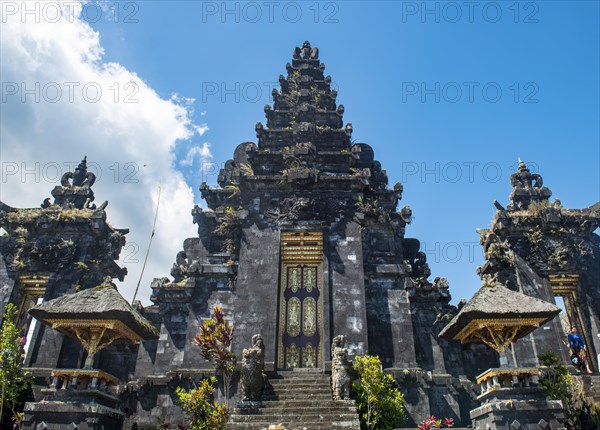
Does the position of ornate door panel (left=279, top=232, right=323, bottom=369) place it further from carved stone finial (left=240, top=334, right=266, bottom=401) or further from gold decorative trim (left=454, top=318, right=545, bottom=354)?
gold decorative trim (left=454, top=318, right=545, bottom=354)

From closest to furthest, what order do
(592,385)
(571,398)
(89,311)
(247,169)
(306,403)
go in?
(89,311)
(306,403)
(571,398)
(592,385)
(247,169)

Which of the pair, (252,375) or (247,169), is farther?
(247,169)

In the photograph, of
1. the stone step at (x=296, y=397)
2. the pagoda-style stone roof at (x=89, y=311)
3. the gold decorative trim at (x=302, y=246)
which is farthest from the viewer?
the gold decorative trim at (x=302, y=246)

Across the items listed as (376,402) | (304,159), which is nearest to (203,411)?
(376,402)

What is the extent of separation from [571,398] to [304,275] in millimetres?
8963

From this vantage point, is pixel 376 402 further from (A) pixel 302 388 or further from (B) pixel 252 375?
(B) pixel 252 375

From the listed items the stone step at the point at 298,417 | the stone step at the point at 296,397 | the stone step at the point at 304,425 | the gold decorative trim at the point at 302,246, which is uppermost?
the gold decorative trim at the point at 302,246

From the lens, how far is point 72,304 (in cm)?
1116

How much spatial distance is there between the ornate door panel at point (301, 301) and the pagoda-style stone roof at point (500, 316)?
485 centimetres

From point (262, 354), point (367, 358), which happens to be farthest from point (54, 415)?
point (367, 358)

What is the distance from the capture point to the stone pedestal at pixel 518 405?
34.2ft

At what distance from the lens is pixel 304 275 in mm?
16188

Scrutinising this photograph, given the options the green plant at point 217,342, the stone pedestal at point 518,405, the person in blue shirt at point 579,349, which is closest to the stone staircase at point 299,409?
the green plant at point 217,342

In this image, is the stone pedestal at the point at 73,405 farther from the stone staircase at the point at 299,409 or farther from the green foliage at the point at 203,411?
the stone staircase at the point at 299,409
